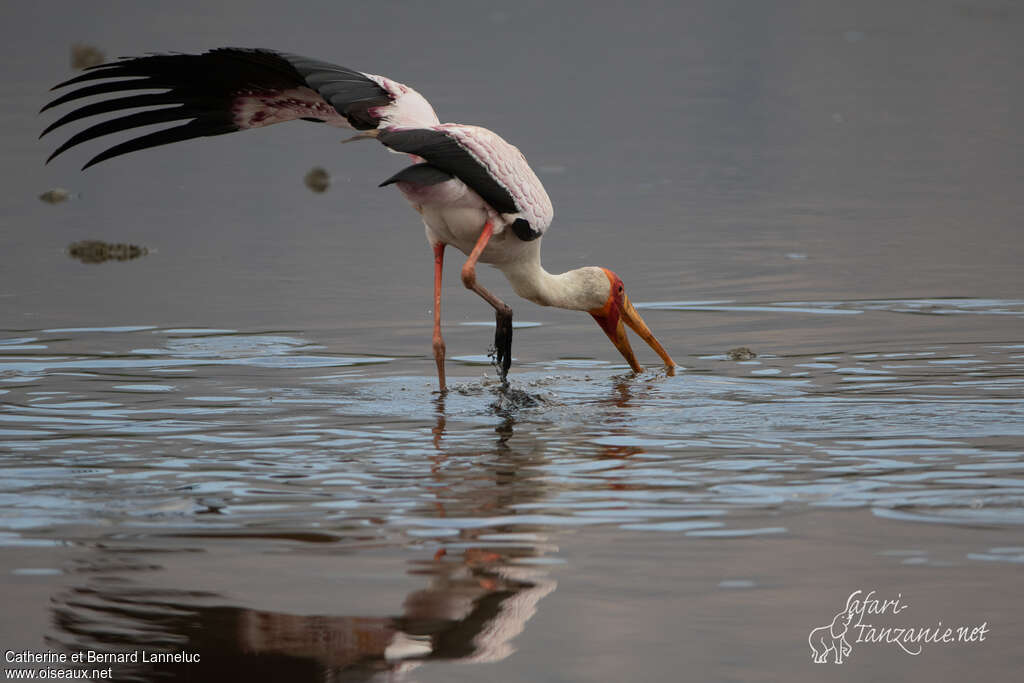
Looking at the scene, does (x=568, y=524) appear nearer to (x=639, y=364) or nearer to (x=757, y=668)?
(x=757, y=668)

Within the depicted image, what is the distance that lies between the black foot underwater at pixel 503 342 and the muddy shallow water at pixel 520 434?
0.76ft

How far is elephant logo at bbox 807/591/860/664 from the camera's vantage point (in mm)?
4574

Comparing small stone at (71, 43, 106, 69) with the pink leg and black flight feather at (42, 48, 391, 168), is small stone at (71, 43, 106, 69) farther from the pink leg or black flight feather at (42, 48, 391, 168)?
the pink leg

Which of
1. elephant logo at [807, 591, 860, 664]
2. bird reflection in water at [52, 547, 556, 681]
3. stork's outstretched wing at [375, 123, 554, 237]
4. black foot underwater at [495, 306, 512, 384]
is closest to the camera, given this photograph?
bird reflection in water at [52, 547, 556, 681]

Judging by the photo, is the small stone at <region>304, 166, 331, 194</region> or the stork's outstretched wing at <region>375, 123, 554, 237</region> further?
the small stone at <region>304, 166, 331, 194</region>

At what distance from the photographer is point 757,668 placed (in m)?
4.45

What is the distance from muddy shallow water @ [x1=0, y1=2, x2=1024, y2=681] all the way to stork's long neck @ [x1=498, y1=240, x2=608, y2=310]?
12.9 inches

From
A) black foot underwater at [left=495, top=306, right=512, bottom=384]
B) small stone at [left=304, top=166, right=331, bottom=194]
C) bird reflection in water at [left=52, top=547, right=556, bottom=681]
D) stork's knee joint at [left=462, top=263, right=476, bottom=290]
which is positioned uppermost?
small stone at [left=304, top=166, right=331, bottom=194]

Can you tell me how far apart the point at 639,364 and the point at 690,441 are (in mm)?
2681

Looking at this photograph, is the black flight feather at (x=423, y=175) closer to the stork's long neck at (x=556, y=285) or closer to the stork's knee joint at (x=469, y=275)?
the stork's knee joint at (x=469, y=275)

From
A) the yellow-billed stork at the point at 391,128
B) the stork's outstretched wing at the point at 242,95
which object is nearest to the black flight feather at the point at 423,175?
the yellow-billed stork at the point at 391,128

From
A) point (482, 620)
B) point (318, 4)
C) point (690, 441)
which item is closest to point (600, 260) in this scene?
point (690, 441)

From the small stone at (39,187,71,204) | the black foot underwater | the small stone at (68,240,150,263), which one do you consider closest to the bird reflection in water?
the black foot underwater

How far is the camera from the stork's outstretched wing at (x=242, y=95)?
8406mm
